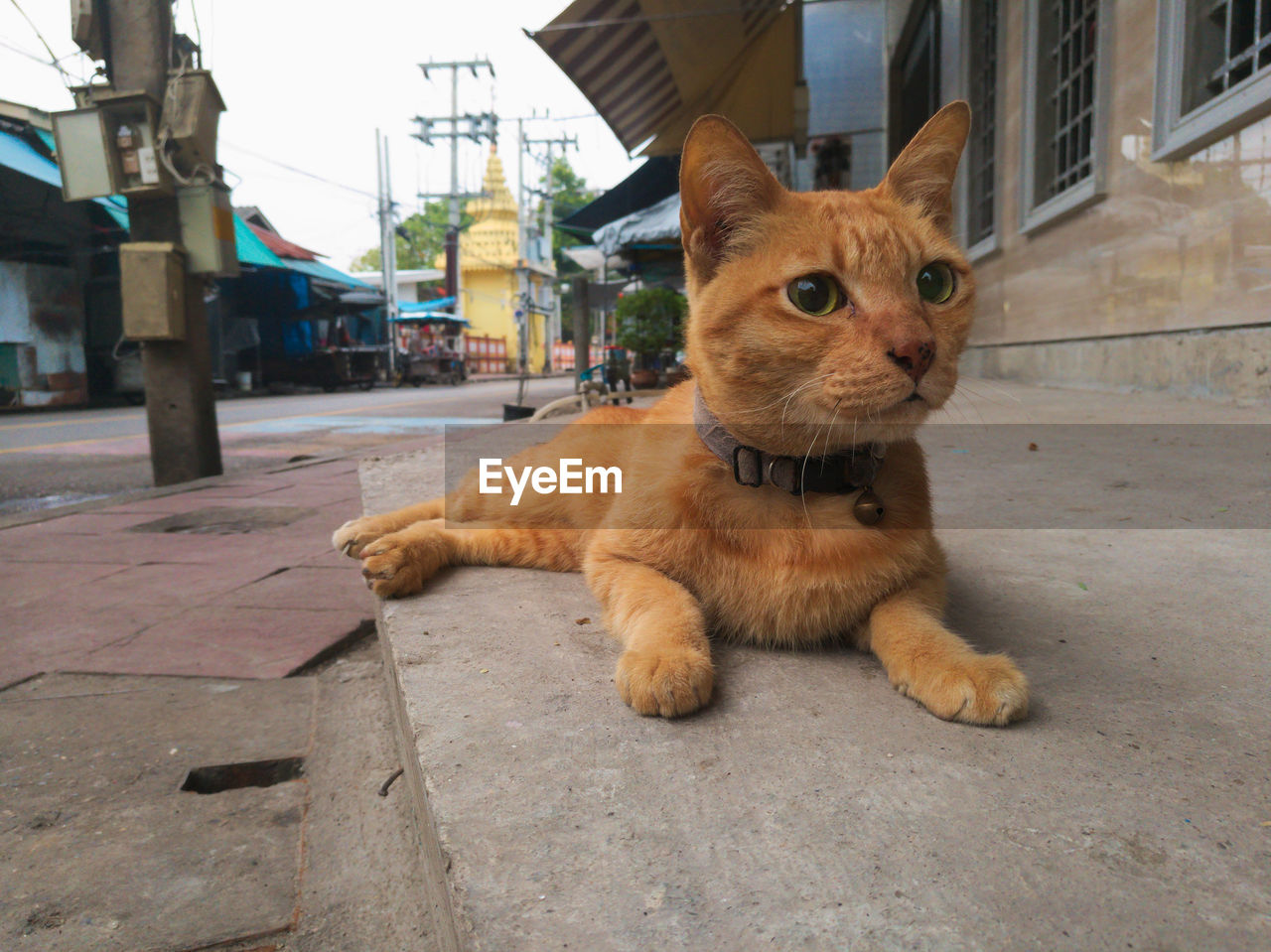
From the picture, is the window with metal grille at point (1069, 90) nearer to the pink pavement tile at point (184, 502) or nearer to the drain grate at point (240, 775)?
the pink pavement tile at point (184, 502)

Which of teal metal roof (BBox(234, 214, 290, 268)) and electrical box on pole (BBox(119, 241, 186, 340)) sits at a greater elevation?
teal metal roof (BBox(234, 214, 290, 268))

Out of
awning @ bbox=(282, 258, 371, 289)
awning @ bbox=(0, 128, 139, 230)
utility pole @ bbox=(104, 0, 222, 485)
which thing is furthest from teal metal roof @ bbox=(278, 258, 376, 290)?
utility pole @ bbox=(104, 0, 222, 485)

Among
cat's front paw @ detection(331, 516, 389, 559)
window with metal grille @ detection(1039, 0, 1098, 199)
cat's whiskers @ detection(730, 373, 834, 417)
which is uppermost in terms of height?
window with metal grille @ detection(1039, 0, 1098, 199)

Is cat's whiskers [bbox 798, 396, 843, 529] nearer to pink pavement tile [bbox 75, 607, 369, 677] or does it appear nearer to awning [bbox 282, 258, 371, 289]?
pink pavement tile [bbox 75, 607, 369, 677]

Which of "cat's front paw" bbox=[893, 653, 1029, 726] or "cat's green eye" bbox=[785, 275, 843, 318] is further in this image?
"cat's green eye" bbox=[785, 275, 843, 318]

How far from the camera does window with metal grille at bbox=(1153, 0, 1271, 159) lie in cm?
404

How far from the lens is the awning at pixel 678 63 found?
230 inches

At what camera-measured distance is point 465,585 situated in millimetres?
2016

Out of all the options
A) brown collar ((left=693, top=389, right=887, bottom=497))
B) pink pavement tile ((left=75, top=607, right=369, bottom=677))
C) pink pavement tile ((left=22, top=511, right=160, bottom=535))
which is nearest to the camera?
brown collar ((left=693, top=389, right=887, bottom=497))

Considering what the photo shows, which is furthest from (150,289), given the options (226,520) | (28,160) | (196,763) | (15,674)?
(28,160)

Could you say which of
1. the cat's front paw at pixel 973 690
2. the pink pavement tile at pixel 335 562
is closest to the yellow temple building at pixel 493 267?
the pink pavement tile at pixel 335 562

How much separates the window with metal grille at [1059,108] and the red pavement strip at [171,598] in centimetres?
573

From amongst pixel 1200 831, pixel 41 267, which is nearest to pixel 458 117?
pixel 41 267

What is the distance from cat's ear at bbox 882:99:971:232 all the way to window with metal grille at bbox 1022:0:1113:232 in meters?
4.77
